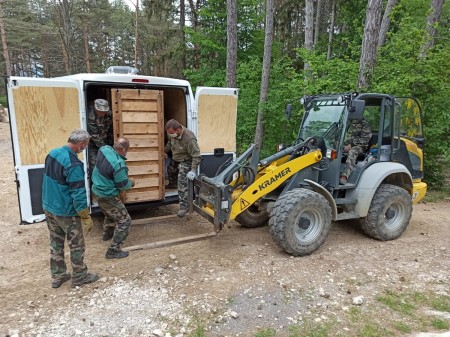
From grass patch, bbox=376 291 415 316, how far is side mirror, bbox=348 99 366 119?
2.25m

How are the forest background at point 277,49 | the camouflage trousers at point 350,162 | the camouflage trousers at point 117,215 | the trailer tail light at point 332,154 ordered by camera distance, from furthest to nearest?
the forest background at point 277,49, the camouflage trousers at point 350,162, the trailer tail light at point 332,154, the camouflage trousers at point 117,215

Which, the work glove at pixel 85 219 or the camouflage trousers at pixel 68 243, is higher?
the work glove at pixel 85 219

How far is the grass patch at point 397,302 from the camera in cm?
344

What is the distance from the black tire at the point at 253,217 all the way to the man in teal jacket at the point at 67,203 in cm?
249

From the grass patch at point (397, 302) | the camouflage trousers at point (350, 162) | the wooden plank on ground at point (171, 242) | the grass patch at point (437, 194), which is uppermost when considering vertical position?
the camouflage trousers at point (350, 162)

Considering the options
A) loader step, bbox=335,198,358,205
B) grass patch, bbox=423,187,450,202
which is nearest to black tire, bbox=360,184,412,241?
loader step, bbox=335,198,358,205

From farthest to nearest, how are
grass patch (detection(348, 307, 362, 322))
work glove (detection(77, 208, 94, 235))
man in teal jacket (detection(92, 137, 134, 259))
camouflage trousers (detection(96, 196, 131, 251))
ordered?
camouflage trousers (detection(96, 196, 131, 251)), man in teal jacket (detection(92, 137, 134, 259)), work glove (detection(77, 208, 94, 235)), grass patch (detection(348, 307, 362, 322))

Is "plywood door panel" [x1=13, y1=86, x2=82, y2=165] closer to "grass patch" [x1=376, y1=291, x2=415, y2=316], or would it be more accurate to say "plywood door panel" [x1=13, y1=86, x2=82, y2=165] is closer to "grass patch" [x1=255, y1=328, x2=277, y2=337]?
"grass patch" [x1=255, y1=328, x2=277, y2=337]

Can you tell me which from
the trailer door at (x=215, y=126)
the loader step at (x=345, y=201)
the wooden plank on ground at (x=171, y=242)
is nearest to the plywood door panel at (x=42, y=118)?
the wooden plank on ground at (x=171, y=242)

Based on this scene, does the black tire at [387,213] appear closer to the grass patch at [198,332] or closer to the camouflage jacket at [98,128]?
the grass patch at [198,332]

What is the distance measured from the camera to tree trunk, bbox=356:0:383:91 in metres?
7.66

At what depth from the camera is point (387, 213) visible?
5238 mm

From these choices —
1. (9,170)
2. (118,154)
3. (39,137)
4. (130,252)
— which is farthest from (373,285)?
(9,170)

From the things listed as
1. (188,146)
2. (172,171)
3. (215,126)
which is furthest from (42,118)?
(215,126)
